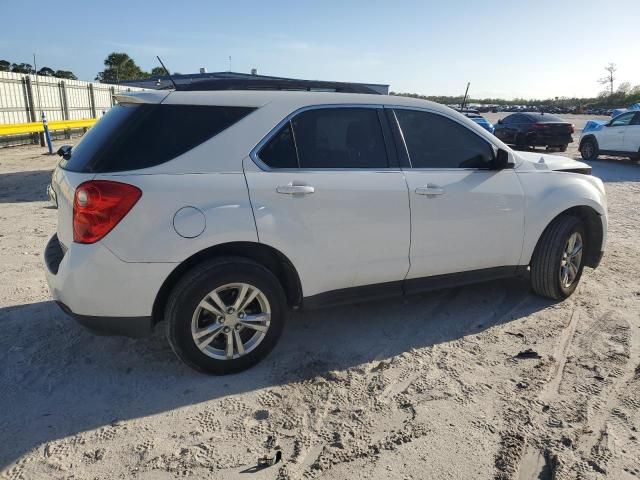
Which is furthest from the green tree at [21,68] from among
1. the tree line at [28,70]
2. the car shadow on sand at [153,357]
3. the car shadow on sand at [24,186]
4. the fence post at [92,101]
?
the car shadow on sand at [153,357]

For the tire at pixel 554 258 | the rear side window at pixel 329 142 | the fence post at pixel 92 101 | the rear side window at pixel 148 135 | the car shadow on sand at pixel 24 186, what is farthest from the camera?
the fence post at pixel 92 101

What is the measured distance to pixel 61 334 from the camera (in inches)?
147

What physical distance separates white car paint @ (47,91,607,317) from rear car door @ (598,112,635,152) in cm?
1381

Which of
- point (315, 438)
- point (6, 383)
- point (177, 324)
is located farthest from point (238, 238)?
point (6, 383)

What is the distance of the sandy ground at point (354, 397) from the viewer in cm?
249

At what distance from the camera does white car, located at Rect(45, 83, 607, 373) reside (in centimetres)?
286

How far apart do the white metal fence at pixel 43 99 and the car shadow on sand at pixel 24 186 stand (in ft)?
21.2

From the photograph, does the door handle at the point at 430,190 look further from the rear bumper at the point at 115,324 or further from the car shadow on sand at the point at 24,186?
the car shadow on sand at the point at 24,186

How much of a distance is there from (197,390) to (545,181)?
3.29m

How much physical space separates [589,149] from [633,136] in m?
1.50

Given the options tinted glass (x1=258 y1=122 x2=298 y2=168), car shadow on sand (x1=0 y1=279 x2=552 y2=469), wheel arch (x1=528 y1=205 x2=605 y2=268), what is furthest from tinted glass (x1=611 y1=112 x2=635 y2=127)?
tinted glass (x1=258 y1=122 x2=298 y2=168)

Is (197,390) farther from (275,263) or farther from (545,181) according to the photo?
(545,181)

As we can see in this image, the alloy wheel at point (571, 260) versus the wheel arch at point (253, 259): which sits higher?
the wheel arch at point (253, 259)

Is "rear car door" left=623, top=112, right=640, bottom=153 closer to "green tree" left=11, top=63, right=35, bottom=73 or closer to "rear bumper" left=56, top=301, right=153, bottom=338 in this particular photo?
"rear bumper" left=56, top=301, right=153, bottom=338
